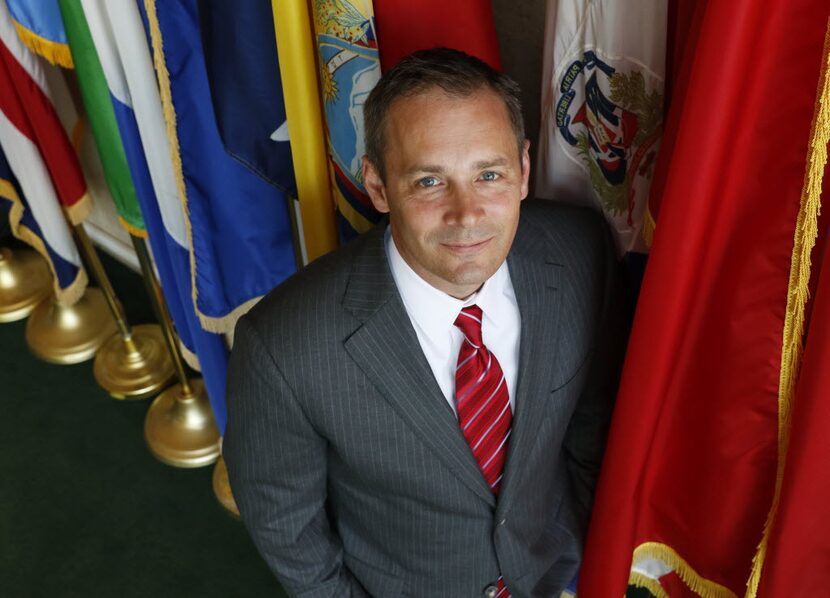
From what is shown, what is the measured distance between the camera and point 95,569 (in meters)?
2.84

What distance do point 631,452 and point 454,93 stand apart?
77 centimetres

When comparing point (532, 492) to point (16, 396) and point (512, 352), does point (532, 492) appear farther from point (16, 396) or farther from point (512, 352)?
point (16, 396)

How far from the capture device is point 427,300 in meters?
1.54

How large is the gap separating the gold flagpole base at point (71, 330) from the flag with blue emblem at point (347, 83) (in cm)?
212

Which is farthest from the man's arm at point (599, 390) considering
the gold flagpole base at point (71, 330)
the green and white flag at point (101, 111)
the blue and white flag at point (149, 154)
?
the gold flagpole base at point (71, 330)

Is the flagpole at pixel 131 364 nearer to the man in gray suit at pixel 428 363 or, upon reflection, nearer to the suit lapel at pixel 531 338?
the man in gray suit at pixel 428 363

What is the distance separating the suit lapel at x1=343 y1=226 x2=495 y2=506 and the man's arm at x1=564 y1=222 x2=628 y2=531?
0.37 metres

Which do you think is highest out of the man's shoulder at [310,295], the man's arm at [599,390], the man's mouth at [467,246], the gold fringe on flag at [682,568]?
the man's mouth at [467,246]

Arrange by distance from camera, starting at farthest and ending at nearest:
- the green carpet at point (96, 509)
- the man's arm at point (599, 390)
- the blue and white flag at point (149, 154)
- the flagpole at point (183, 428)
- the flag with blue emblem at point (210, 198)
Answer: the flagpole at point (183, 428) → the green carpet at point (96, 509) → the blue and white flag at point (149, 154) → the flag with blue emblem at point (210, 198) → the man's arm at point (599, 390)

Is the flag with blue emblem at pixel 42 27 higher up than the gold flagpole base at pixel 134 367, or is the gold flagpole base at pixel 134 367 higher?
the flag with blue emblem at pixel 42 27

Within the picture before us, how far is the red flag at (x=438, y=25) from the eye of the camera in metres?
1.62

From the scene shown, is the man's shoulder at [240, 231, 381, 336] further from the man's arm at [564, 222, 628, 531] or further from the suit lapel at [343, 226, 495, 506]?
the man's arm at [564, 222, 628, 531]

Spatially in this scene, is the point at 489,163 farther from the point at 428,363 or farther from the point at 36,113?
the point at 36,113

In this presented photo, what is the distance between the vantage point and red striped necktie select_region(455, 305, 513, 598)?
1565mm
